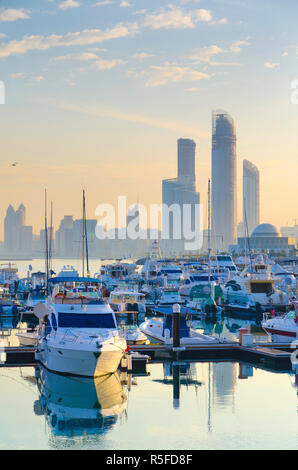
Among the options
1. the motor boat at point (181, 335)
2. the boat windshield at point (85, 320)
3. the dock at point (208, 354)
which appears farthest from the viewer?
the motor boat at point (181, 335)

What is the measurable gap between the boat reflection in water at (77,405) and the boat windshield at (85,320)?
2.52m

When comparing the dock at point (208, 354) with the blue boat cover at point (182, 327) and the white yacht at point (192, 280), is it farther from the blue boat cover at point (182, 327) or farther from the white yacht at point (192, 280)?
the white yacht at point (192, 280)

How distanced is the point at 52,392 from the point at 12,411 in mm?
3639

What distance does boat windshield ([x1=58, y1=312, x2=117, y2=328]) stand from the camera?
33.7 meters

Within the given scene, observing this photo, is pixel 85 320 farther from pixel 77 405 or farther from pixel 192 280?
pixel 192 280

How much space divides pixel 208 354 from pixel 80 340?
9.60m

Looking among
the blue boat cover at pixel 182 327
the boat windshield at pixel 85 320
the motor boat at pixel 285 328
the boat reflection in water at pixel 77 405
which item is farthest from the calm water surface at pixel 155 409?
the motor boat at pixel 285 328

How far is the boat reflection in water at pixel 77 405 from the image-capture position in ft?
80.1

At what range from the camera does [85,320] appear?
33.9m

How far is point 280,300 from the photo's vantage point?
68.5m

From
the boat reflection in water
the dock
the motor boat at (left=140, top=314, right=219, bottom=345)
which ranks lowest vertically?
the boat reflection in water

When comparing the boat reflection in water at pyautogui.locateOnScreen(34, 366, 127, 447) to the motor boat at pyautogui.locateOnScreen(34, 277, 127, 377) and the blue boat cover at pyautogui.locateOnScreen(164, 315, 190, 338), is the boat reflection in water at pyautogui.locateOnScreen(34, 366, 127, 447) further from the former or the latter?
the blue boat cover at pyautogui.locateOnScreen(164, 315, 190, 338)

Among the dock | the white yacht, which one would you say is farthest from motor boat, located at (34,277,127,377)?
the white yacht

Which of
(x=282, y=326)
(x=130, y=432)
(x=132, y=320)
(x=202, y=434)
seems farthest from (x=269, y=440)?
(x=132, y=320)
